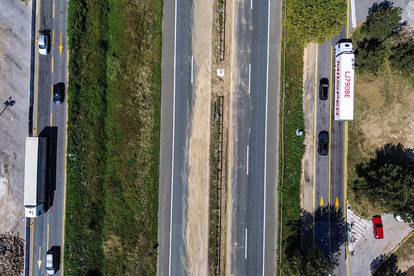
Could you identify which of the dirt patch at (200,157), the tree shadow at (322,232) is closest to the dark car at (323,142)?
the tree shadow at (322,232)

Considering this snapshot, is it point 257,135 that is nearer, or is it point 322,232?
point 257,135

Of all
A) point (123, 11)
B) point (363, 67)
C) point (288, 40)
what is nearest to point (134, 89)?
point (123, 11)

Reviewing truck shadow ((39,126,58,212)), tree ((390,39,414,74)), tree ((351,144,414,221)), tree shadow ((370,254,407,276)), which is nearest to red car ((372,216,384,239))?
tree ((351,144,414,221))

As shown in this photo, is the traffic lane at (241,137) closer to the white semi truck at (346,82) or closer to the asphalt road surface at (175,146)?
the asphalt road surface at (175,146)

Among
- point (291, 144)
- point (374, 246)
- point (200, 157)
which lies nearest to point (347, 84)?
point (291, 144)

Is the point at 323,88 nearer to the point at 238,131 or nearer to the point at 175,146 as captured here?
the point at 238,131

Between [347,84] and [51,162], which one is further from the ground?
[347,84]
